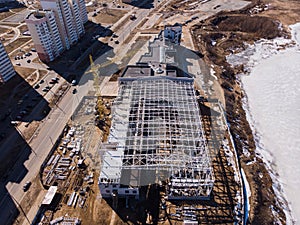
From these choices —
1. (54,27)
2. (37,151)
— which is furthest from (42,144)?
(54,27)

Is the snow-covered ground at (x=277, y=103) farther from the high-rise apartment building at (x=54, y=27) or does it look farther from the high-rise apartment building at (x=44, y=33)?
the high-rise apartment building at (x=44, y=33)

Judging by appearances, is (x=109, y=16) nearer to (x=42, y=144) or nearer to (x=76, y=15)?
(x=76, y=15)

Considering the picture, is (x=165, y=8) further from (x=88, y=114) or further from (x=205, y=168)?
(x=205, y=168)

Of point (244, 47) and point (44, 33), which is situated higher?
point (44, 33)

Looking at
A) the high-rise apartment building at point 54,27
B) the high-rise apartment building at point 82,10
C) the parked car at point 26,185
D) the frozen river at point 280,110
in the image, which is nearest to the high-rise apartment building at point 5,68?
the high-rise apartment building at point 54,27

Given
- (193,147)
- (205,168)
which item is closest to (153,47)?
(193,147)

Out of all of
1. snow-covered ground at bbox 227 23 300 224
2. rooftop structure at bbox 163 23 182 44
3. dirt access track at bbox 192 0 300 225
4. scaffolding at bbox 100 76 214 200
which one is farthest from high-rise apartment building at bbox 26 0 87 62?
snow-covered ground at bbox 227 23 300 224
